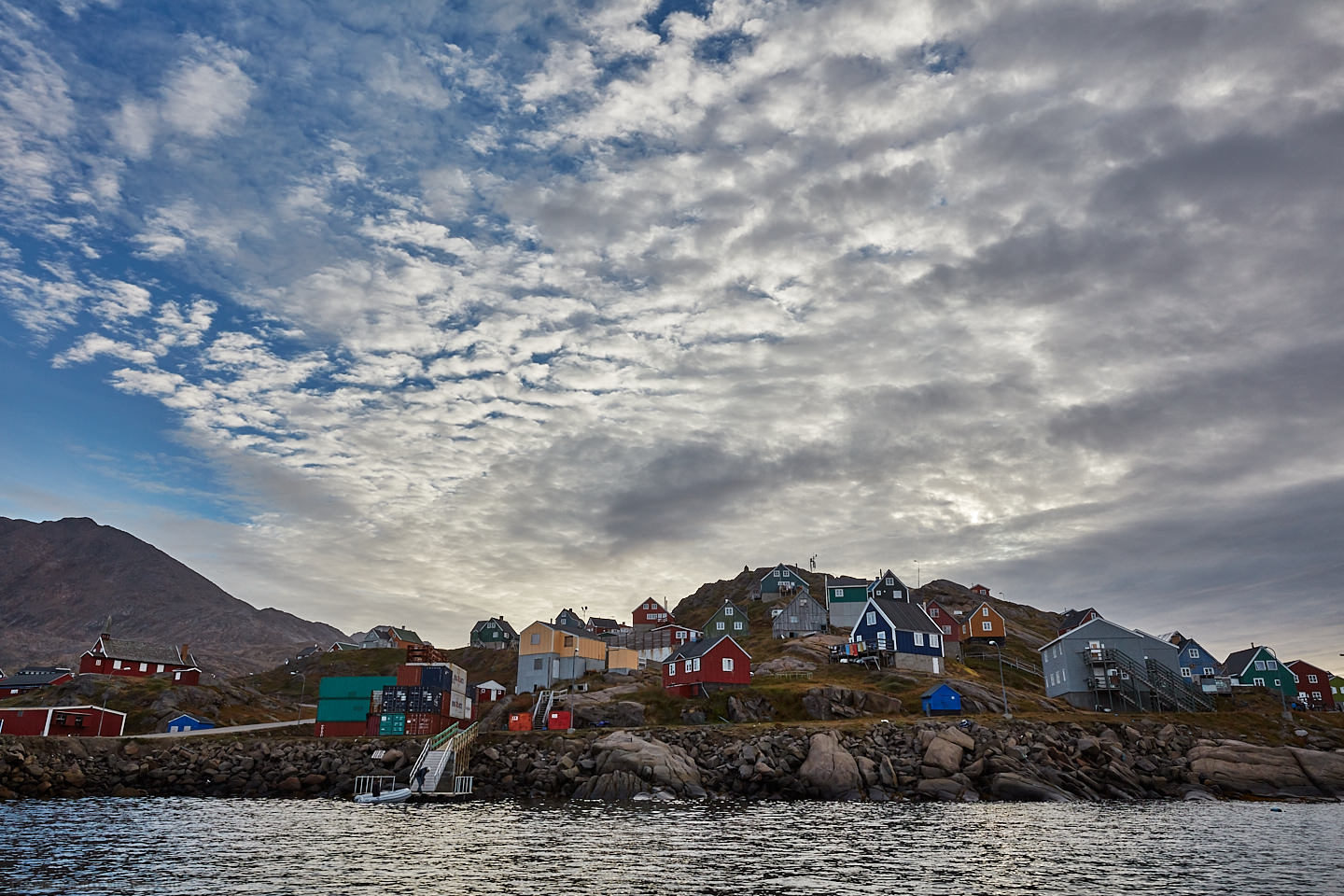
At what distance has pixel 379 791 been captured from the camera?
198ft

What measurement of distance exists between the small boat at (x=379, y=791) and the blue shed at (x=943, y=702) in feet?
139

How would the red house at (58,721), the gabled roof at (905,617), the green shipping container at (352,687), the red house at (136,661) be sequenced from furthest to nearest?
1. the red house at (136,661)
2. the gabled roof at (905,617)
3. the green shipping container at (352,687)
4. the red house at (58,721)

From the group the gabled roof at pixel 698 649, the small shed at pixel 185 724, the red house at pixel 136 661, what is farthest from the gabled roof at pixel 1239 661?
the red house at pixel 136 661

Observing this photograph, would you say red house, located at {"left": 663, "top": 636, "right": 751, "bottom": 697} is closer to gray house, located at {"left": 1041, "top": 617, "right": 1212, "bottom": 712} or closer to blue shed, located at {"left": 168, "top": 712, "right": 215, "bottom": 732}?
gray house, located at {"left": 1041, "top": 617, "right": 1212, "bottom": 712}

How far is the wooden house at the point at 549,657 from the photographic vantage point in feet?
337

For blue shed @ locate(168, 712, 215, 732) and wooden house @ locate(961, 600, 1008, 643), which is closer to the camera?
blue shed @ locate(168, 712, 215, 732)

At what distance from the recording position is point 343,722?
77.6 metres

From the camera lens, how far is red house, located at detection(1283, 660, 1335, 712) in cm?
11906

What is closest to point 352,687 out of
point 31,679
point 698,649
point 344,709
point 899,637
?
point 344,709

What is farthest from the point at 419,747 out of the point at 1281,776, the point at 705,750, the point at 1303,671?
the point at 1303,671

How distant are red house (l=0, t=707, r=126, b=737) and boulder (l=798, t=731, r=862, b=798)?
64.1 metres

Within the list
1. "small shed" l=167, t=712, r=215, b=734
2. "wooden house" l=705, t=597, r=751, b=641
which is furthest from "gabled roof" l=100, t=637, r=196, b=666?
"wooden house" l=705, t=597, r=751, b=641

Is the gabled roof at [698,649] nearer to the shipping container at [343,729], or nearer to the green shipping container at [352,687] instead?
the green shipping container at [352,687]

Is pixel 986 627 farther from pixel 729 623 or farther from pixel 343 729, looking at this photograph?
pixel 343 729
